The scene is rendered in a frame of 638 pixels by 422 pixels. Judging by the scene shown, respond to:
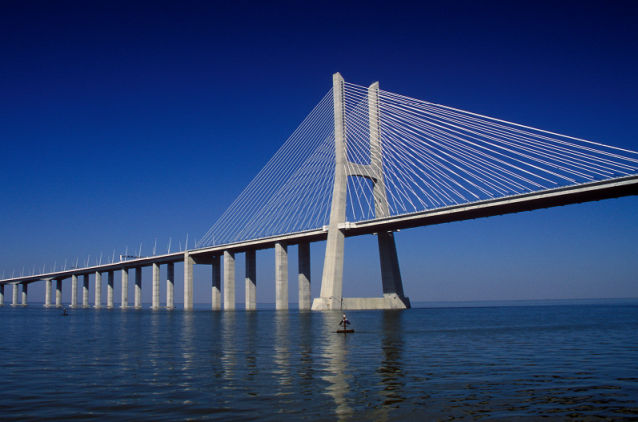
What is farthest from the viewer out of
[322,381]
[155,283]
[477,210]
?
[155,283]

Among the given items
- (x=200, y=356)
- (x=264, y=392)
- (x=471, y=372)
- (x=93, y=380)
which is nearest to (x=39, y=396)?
(x=93, y=380)

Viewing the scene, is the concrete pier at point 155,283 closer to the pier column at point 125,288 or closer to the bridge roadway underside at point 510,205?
the pier column at point 125,288

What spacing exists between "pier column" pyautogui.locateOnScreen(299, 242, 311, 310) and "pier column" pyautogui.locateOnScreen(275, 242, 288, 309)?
230 cm

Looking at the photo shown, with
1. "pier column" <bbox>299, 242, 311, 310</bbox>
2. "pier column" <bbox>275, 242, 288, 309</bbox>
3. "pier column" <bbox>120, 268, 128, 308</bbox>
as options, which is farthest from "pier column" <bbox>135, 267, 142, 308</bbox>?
"pier column" <bbox>299, 242, 311, 310</bbox>

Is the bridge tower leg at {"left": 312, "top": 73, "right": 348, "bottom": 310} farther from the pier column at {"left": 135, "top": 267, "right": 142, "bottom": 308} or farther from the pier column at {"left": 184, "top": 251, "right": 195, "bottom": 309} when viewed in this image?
the pier column at {"left": 135, "top": 267, "right": 142, "bottom": 308}

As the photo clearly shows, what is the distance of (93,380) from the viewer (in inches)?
621

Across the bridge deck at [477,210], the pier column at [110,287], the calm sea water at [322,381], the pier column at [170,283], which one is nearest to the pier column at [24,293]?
the pier column at [110,287]

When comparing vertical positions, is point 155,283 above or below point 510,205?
below

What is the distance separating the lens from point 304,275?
7956 centimetres

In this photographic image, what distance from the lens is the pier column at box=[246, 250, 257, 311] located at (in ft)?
287

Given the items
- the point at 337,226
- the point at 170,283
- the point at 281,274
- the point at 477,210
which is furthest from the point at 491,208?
the point at 170,283

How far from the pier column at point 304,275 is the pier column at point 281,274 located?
230 cm

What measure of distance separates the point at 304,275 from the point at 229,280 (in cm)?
1460

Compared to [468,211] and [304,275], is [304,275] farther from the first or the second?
[468,211]
